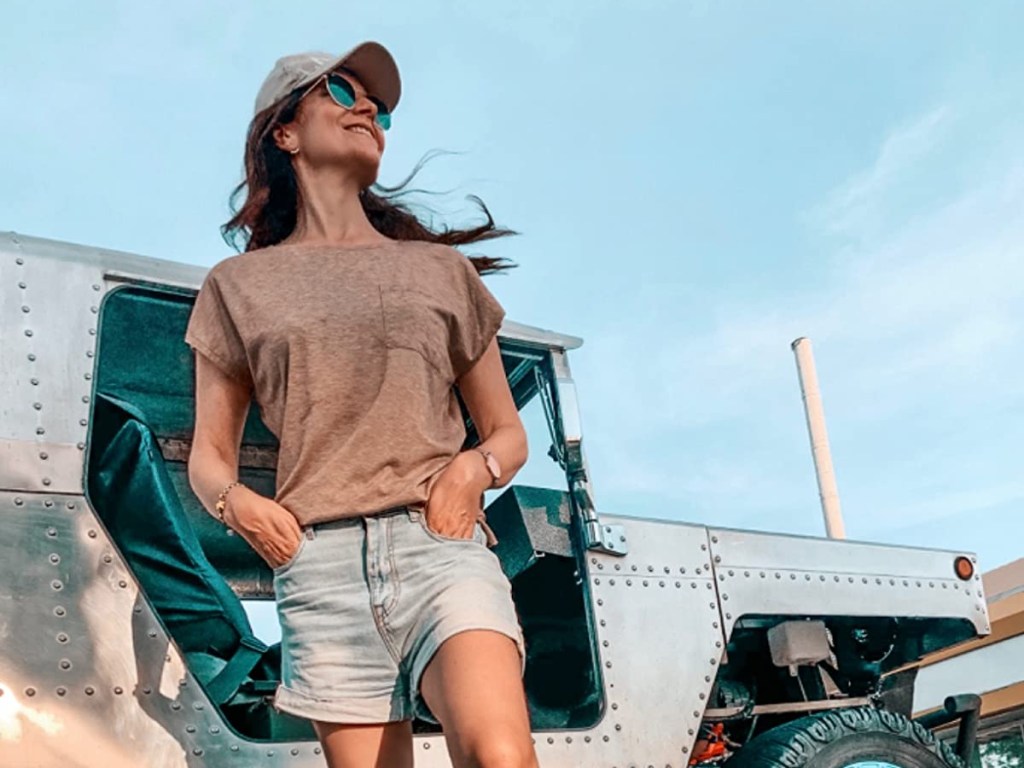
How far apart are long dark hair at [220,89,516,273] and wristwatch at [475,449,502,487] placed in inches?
17.6

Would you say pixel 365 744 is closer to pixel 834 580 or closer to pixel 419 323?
pixel 419 323

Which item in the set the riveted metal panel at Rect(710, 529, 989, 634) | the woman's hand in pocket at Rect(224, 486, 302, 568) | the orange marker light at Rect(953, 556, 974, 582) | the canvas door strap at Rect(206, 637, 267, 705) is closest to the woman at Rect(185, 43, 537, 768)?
the woman's hand in pocket at Rect(224, 486, 302, 568)

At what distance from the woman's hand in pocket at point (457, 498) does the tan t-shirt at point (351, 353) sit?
0.02m

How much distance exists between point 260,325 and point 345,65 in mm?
488

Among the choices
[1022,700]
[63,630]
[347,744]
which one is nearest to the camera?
[347,744]

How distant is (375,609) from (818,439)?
1227cm

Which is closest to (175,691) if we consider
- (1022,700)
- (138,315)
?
(138,315)

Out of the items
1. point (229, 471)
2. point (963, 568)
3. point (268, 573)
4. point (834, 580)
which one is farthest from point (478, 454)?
point (268, 573)

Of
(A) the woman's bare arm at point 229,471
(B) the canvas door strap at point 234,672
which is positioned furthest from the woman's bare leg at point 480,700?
(B) the canvas door strap at point 234,672

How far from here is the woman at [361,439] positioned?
5.37 feet

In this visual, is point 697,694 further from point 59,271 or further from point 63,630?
point 59,271

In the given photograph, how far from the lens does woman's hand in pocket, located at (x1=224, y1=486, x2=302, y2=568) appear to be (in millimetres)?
1702

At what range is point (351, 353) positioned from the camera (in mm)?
1789

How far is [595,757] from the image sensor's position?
2.88m
